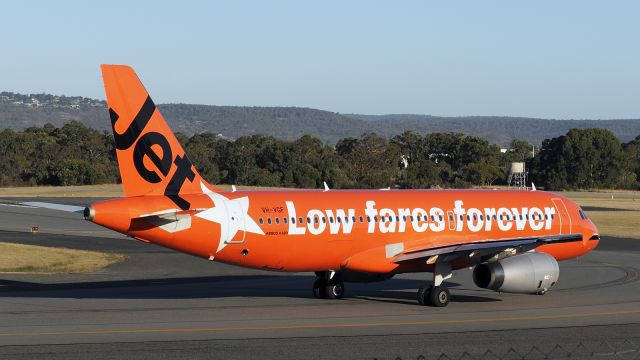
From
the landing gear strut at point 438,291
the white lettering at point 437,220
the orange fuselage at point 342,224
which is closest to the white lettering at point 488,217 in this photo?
the orange fuselage at point 342,224

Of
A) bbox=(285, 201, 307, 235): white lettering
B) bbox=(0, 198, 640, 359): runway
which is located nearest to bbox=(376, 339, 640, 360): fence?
bbox=(0, 198, 640, 359): runway

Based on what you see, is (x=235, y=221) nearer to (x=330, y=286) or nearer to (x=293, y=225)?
(x=293, y=225)

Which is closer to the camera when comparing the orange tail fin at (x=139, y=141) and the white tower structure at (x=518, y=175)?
the orange tail fin at (x=139, y=141)

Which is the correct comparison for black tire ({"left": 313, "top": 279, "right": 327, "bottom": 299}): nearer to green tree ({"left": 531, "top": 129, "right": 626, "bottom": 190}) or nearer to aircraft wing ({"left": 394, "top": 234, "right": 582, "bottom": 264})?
aircraft wing ({"left": 394, "top": 234, "right": 582, "bottom": 264})

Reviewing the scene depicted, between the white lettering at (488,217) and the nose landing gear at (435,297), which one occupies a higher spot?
the white lettering at (488,217)

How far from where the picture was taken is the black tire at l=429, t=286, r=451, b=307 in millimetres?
32438

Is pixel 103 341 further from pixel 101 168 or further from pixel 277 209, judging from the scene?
pixel 101 168

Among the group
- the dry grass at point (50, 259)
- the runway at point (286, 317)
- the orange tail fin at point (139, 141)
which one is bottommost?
the dry grass at point (50, 259)

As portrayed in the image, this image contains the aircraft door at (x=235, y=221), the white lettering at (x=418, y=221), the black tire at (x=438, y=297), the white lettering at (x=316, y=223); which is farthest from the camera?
the white lettering at (x=418, y=221)

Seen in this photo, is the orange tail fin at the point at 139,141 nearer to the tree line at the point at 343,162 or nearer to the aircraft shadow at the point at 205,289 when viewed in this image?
the aircraft shadow at the point at 205,289

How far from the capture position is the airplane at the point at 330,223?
2962 cm

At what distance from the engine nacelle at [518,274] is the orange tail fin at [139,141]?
9606mm

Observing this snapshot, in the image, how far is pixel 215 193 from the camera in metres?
31.0

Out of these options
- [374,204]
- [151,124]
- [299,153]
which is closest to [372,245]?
[374,204]
